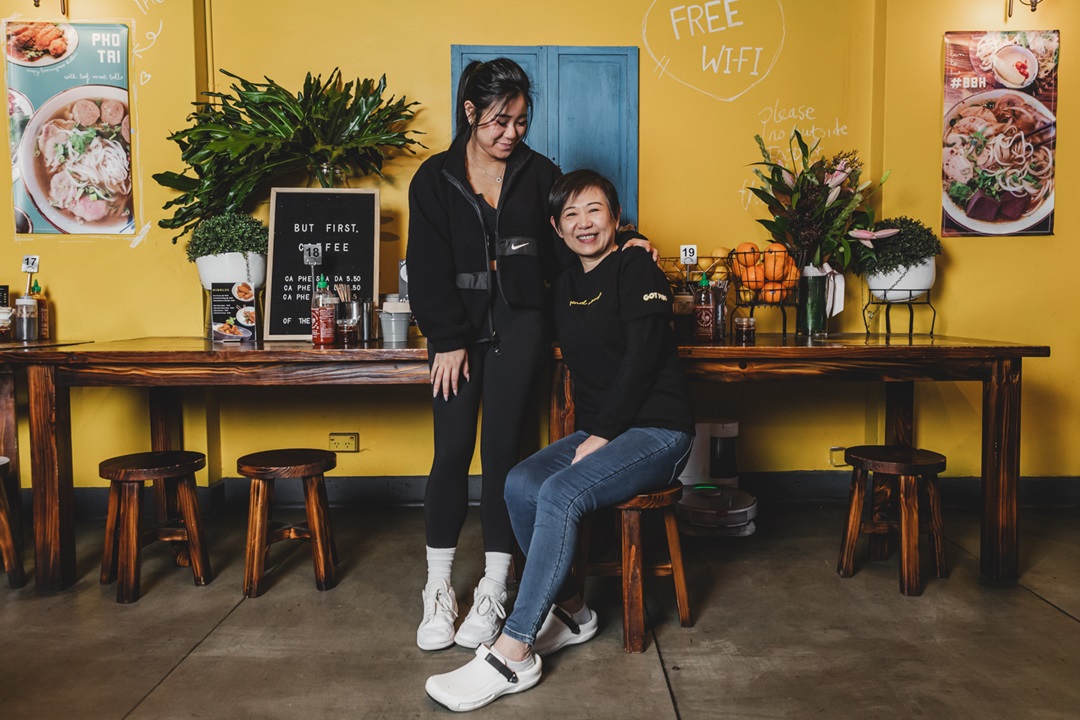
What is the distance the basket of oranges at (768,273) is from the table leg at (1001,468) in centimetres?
77

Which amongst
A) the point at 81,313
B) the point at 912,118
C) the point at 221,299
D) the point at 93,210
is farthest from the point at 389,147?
the point at 912,118

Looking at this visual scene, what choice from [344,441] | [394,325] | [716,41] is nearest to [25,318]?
[344,441]

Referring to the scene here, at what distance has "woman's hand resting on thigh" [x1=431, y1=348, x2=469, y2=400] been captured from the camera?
2.16 m

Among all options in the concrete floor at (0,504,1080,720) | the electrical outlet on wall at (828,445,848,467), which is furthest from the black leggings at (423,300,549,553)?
the electrical outlet on wall at (828,445,848,467)

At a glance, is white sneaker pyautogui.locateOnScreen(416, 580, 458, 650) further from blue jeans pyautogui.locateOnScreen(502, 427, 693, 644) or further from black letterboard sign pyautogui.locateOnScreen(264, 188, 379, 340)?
black letterboard sign pyautogui.locateOnScreen(264, 188, 379, 340)

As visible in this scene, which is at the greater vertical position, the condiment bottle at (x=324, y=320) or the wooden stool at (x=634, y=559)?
the condiment bottle at (x=324, y=320)

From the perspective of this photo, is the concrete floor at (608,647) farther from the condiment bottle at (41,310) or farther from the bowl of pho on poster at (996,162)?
the bowl of pho on poster at (996,162)

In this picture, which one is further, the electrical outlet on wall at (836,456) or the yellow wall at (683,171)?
the electrical outlet on wall at (836,456)

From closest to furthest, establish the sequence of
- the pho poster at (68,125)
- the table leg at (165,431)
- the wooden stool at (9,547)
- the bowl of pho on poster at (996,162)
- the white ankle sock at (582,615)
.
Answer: the white ankle sock at (582,615)
the wooden stool at (9,547)
the table leg at (165,431)
the pho poster at (68,125)
the bowl of pho on poster at (996,162)

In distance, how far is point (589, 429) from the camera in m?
2.14

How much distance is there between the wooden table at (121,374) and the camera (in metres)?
2.38

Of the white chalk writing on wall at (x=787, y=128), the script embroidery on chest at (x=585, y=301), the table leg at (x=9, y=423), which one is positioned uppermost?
the white chalk writing on wall at (x=787, y=128)

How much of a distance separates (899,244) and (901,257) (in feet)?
0.17

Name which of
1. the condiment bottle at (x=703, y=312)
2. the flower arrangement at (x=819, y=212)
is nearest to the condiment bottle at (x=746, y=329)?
the condiment bottle at (x=703, y=312)
